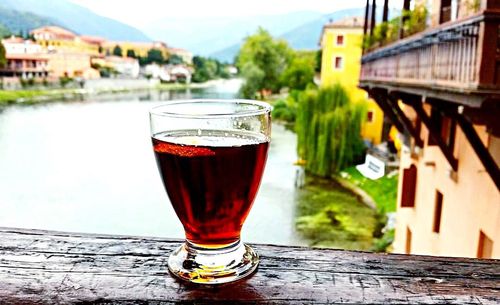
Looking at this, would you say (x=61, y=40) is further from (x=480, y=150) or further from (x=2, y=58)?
(x=480, y=150)

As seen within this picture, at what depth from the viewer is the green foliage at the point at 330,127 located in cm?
1224

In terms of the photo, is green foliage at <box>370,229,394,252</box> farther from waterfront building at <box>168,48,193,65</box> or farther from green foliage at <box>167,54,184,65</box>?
green foliage at <box>167,54,184,65</box>

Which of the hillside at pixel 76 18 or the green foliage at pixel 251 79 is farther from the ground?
the hillside at pixel 76 18

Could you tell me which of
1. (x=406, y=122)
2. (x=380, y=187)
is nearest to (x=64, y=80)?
(x=380, y=187)

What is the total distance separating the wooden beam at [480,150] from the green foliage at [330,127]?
369 inches

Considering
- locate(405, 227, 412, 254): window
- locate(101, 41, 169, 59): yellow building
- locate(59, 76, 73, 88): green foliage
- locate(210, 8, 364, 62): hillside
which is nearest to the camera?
locate(405, 227, 412, 254): window

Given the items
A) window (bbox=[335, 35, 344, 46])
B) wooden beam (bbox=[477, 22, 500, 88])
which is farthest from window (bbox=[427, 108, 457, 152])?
window (bbox=[335, 35, 344, 46])

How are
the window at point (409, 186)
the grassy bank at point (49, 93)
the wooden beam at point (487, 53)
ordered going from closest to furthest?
the wooden beam at point (487, 53), the window at point (409, 186), the grassy bank at point (49, 93)

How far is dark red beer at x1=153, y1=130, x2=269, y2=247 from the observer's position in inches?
16.8

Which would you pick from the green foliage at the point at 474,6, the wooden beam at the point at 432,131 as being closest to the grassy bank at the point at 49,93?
the wooden beam at the point at 432,131

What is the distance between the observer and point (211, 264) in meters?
0.45

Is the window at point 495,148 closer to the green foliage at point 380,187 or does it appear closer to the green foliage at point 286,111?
the green foliage at point 380,187

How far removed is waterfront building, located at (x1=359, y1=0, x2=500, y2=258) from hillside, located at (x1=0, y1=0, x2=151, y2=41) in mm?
18913

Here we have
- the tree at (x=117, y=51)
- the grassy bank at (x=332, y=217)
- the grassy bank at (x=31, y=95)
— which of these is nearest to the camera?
the grassy bank at (x=332, y=217)
